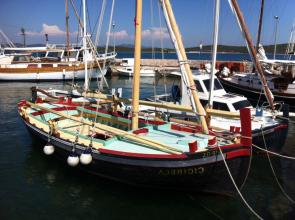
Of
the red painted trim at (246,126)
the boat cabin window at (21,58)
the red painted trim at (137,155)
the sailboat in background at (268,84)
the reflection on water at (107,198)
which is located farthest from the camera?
the boat cabin window at (21,58)

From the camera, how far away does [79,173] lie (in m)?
12.2

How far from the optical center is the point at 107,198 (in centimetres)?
1052

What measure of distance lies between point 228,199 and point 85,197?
4820 millimetres

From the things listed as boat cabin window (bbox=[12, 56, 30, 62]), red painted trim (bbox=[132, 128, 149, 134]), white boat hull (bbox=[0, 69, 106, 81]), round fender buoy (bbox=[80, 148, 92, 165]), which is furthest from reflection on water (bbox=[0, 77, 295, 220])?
boat cabin window (bbox=[12, 56, 30, 62])

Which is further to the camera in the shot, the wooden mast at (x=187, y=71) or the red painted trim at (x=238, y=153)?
the wooden mast at (x=187, y=71)

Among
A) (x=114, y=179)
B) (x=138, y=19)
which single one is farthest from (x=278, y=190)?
(x=138, y=19)

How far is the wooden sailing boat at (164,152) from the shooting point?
9.22m

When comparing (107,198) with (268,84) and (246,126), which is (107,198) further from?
(268,84)

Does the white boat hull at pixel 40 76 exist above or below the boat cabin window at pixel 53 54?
below

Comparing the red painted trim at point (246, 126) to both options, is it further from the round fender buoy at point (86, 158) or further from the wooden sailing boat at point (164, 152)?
the round fender buoy at point (86, 158)

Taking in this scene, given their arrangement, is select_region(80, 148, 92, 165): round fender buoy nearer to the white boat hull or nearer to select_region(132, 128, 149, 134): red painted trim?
select_region(132, 128, 149, 134): red painted trim

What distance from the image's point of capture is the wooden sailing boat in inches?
363

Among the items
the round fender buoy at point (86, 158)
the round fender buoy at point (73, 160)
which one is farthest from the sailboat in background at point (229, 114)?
the round fender buoy at point (73, 160)

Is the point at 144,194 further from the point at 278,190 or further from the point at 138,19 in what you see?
the point at 138,19
